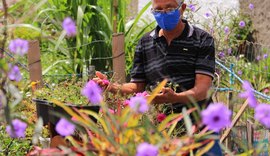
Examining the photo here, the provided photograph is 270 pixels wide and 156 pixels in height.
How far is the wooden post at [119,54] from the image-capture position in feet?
12.8

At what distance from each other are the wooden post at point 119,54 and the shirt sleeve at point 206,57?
1000mm

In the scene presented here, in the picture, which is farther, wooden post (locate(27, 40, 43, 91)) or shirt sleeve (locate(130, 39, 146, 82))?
wooden post (locate(27, 40, 43, 91))

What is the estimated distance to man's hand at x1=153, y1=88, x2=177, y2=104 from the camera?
263 cm

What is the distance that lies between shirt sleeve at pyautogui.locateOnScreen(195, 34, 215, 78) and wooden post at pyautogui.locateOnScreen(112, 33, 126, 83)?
1.00 metres

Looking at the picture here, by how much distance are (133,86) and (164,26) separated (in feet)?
1.16

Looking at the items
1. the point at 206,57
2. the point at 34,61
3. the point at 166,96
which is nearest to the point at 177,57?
the point at 206,57

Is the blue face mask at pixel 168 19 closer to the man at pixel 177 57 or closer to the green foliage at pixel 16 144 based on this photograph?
the man at pixel 177 57

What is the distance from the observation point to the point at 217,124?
1.26m

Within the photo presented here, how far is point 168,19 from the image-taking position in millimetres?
2986

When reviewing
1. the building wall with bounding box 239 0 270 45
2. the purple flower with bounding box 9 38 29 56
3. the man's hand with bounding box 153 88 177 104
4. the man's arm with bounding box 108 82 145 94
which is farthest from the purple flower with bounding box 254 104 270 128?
the building wall with bounding box 239 0 270 45

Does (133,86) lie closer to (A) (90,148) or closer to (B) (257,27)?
(A) (90,148)

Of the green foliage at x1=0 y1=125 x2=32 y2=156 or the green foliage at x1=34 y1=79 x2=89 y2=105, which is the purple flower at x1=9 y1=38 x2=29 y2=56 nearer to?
the green foliage at x1=0 y1=125 x2=32 y2=156

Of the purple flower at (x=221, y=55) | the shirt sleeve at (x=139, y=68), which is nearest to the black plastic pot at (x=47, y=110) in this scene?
the shirt sleeve at (x=139, y=68)

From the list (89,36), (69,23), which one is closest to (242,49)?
(89,36)
